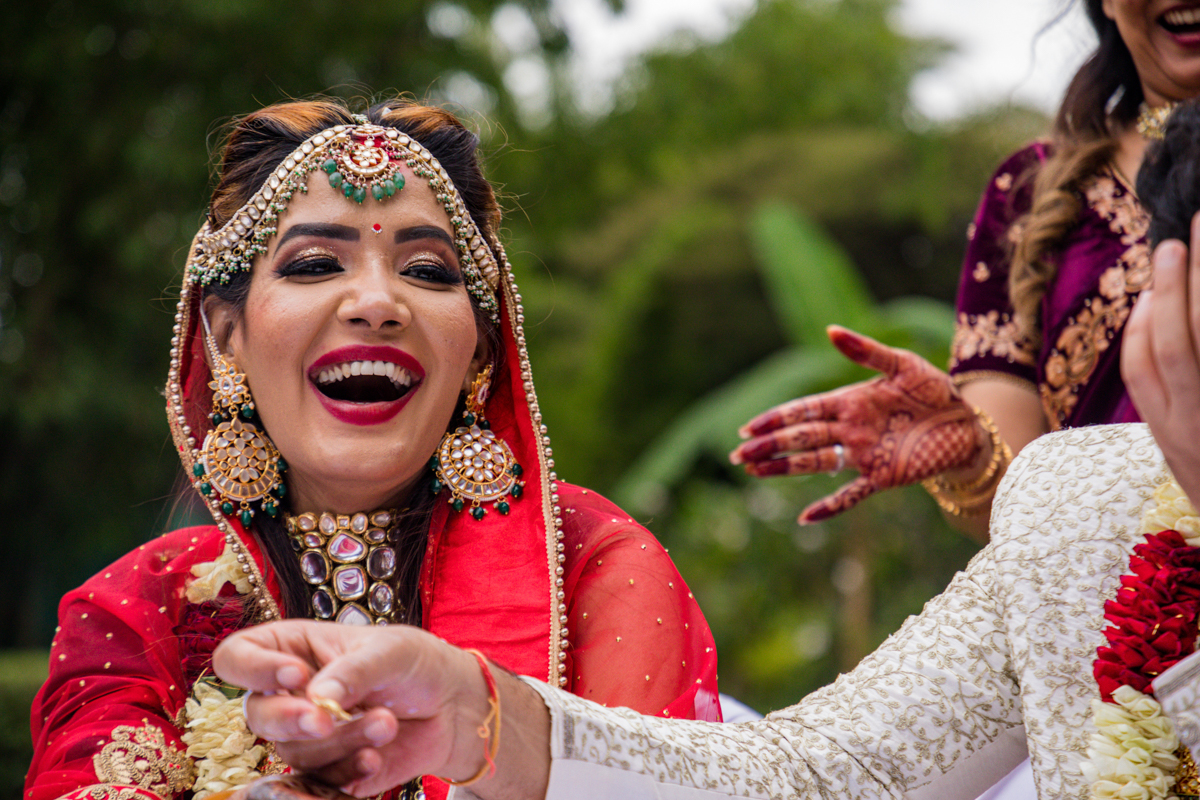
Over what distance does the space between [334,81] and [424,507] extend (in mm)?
5227

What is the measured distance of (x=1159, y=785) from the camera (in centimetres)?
148

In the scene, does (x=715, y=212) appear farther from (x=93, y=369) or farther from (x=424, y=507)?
(x=424, y=507)

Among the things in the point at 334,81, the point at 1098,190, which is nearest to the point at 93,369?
the point at 334,81

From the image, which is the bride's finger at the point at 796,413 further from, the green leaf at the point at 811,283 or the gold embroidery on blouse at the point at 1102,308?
the green leaf at the point at 811,283

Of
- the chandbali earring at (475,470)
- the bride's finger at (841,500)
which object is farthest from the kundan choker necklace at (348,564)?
the bride's finger at (841,500)

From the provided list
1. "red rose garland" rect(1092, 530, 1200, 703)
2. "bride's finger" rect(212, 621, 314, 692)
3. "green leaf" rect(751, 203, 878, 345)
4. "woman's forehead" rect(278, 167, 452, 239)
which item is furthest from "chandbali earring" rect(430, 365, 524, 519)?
"green leaf" rect(751, 203, 878, 345)

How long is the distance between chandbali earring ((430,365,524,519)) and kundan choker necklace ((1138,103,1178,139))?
147 cm

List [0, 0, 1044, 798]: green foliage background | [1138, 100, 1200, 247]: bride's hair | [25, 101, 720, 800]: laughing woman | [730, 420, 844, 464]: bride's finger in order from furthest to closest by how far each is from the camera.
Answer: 1. [0, 0, 1044, 798]: green foliage background
2. [730, 420, 844, 464]: bride's finger
3. [25, 101, 720, 800]: laughing woman
4. [1138, 100, 1200, 247]: bride's hair

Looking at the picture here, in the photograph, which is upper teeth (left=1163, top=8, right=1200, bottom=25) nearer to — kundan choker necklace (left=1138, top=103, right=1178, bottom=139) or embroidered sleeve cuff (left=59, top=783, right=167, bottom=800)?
kundan choker necklace (left=1138, top=103, right=1178, bottom=139)

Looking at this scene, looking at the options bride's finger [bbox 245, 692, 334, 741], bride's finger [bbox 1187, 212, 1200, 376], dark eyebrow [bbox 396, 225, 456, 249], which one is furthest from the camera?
dark eyebrow [bbox 396, 225, 456, 249]

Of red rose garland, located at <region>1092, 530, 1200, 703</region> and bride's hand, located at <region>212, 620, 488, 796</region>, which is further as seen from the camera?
red rose garland, located at <region>1092, 530, 1200, 703</region>

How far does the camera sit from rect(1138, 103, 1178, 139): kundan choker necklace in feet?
8.12

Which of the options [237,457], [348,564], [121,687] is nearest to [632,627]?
[348,564]

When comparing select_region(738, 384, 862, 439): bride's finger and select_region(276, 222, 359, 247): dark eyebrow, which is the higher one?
select_region(276, 222, 359, 247): dark eyebrow
